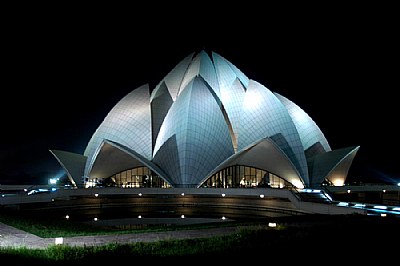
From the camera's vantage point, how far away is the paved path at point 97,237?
1069cm

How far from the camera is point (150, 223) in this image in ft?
65.5

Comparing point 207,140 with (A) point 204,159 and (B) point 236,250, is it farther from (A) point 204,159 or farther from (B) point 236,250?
(B) point 236,250

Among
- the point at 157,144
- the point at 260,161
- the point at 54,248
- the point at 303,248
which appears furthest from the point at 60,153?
the point at 303,248

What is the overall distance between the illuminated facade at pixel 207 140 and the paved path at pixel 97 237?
18544 millimetres

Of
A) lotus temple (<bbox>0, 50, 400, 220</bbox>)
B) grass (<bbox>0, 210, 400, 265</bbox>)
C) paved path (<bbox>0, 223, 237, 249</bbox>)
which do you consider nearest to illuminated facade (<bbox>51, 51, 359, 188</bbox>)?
lotus temple (<bbox>0, 50, 400, 220</bbox>)

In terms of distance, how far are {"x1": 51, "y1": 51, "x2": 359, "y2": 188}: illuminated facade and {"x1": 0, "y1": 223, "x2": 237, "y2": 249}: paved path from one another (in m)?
18.5

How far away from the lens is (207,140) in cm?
3262

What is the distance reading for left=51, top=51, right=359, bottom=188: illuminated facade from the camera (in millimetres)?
32406

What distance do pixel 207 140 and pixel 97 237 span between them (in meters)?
21.5

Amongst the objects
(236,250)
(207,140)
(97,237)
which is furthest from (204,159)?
(236,250)

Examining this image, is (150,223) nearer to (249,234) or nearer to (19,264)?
(249,234)

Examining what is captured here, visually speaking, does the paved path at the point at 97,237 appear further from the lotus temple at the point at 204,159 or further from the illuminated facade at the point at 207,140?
the illuminated facade at the point at 207,140

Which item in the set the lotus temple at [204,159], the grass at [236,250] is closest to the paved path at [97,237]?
the grass at [236,250]

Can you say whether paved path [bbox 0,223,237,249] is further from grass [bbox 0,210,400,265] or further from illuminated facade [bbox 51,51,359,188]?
illuminated facade [bbox 51,51,359,188]
